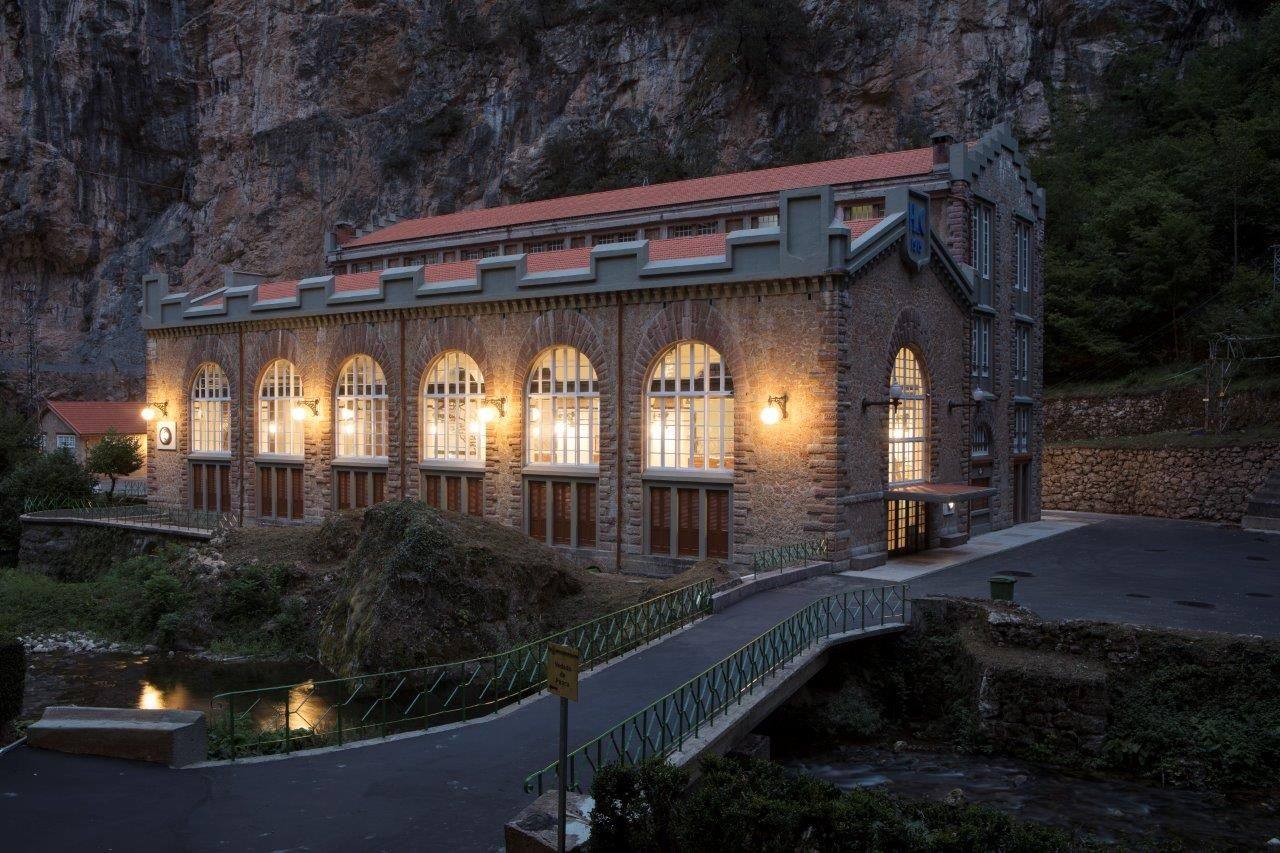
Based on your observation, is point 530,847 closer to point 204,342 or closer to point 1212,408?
point 204,342

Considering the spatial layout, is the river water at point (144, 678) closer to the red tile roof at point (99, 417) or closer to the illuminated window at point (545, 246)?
the illuminated window at point (545, 246)

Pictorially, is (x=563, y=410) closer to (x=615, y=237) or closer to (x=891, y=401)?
(x=891, y=401)

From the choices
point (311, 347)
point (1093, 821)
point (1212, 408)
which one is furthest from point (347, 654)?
point (1212, 408)

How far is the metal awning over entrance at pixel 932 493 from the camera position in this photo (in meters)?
24.2

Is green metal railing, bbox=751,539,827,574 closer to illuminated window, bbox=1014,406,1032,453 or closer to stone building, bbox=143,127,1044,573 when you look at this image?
stone building, bbox=143,127,1044,573

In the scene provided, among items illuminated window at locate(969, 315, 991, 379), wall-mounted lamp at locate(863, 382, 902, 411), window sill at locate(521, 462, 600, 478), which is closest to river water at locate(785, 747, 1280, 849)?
wall-mounted lamp at locate(863, 382, 902, 411)

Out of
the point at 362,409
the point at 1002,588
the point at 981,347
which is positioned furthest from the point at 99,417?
the point at 1002,588

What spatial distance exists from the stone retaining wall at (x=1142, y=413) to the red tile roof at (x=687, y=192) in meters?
15.2

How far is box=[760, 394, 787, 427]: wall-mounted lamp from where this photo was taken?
2344 centimetres

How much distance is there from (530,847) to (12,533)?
3871cm

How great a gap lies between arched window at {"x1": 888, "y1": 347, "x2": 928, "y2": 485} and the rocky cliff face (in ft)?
114

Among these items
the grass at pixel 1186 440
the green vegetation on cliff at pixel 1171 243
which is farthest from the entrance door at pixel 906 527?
the green vegetation on cliff at pixel 1171 243

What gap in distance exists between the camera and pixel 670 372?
84.1 feet

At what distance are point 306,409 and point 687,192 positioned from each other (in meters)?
15.4
